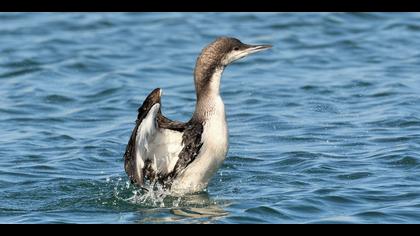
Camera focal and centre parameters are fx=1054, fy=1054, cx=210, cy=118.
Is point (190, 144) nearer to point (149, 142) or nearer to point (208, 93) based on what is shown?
point (149, 142)

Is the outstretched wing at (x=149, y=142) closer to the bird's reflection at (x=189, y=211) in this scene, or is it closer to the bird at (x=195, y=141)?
the bird at (x=195, y=141)

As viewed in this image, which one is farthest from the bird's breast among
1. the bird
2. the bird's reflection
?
the bird's reflection

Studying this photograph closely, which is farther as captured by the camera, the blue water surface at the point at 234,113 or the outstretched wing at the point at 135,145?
the blue water surface at the point at 234,113

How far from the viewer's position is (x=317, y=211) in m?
9.48

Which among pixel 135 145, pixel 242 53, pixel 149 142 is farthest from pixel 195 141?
pixel 242 53

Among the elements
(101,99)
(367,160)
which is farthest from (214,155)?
(101,99)

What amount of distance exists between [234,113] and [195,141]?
4.52 m

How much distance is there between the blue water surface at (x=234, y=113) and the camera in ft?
32.1

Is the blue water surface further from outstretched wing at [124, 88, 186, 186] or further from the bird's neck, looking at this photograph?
the bird's neck

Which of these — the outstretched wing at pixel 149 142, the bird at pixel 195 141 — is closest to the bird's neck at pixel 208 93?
the bird at pixel 195 141

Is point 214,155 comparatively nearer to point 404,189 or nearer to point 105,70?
point 404,189
